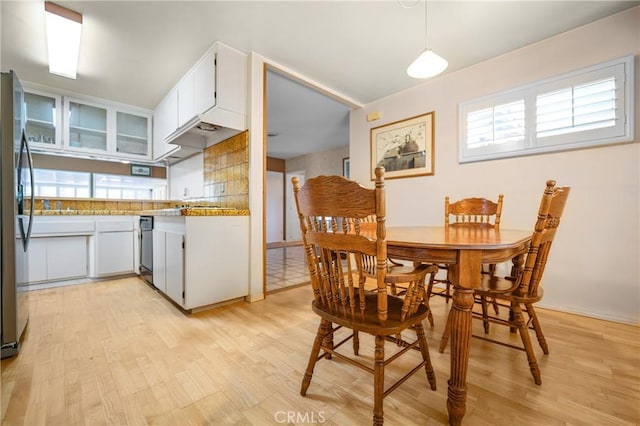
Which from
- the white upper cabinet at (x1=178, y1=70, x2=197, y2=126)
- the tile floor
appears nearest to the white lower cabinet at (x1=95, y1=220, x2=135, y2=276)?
the white upper cabinet at (x1=178, y1=70, x2=197, y2=126)

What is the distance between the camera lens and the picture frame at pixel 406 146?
306cm

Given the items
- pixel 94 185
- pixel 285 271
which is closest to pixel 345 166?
pixel 285 271

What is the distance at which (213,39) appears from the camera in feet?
7.70

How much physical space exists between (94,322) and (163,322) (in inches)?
20.3

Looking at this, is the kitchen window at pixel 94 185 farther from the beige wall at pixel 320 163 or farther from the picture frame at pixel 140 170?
the beige wall at pixel 320 163

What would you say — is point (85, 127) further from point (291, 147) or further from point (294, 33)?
point (291, 147)

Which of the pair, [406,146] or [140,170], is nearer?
[406,146]

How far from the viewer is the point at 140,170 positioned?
4191mm

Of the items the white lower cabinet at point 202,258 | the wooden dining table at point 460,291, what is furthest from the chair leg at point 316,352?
the white lower cabinet at point 202,258

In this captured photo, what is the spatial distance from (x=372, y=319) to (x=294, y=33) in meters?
2.34

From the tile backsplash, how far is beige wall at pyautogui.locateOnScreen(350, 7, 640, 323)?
2.16 metres

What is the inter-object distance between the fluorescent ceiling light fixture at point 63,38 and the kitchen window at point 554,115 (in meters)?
3.54

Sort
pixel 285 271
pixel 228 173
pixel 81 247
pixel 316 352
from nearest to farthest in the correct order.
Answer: pixel 316 352
pixel 228 173
pixel 81 247
pixel 285 271

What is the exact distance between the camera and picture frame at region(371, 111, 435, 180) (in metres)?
3.06
